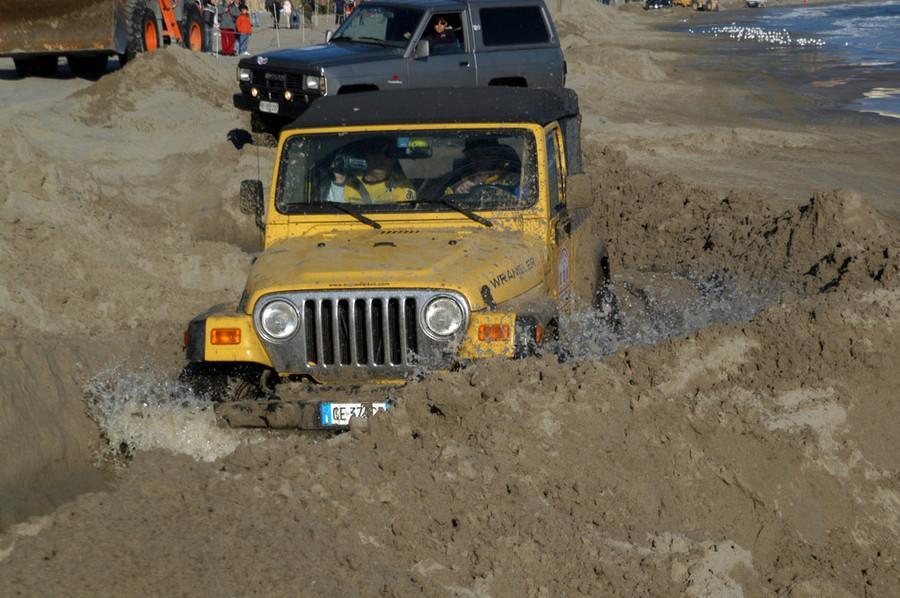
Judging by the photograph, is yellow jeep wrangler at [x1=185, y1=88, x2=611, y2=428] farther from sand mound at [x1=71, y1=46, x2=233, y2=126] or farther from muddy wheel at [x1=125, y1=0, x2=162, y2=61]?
muddy wheel at [x1=125, y1=0, x2=162, y2=61]

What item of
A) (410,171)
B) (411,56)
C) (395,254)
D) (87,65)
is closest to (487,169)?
(410,171)

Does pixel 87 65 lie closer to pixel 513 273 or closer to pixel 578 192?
pixel 578 192

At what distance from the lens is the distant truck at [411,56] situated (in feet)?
55.5

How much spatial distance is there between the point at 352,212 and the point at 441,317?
136 centimetres

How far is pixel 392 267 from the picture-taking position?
264 inches

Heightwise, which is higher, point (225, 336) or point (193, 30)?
point (225, 336)

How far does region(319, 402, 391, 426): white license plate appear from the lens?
6.27 meters

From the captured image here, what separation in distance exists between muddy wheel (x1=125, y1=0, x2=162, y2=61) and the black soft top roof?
1583 centimetres

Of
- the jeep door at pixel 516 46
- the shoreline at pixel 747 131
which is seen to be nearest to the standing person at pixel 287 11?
the shoreline at pixel 747 131

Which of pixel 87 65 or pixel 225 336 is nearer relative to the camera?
pixel 225 336

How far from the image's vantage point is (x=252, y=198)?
25.2ft

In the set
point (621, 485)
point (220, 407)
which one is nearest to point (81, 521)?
point (220, 407)

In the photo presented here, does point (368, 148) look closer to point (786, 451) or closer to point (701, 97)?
point (786, 451)

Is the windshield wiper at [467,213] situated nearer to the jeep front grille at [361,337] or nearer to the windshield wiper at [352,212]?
the windshield wiper at [352,212]
